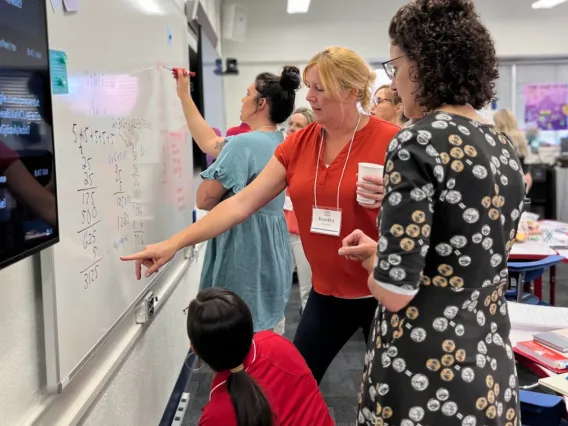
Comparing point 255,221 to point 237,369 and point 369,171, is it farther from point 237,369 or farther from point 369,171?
point 237,369

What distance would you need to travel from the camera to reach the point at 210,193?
1.95 m

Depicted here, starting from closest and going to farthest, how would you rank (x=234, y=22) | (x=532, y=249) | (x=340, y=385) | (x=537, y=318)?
(x=537, y=318) → (x=340, y=385) → (x=532, y=249) → (x=234, y=22)

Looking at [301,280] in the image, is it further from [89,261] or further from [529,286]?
[89,261]

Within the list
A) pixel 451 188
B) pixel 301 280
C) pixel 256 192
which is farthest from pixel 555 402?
pixel 301 280

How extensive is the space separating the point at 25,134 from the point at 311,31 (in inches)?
260

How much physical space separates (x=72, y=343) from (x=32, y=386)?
138mm

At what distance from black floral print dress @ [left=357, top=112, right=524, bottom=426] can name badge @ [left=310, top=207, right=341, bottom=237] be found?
49 centimetres

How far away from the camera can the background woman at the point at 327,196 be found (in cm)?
153

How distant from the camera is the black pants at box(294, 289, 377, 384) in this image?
1610mm

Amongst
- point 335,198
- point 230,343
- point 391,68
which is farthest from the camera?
point 335,198

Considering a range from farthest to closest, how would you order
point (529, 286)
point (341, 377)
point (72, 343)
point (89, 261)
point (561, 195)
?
point (561, 195) < point (529, 286) < point (341, 377) < point (89, 261) < point (72, 343)

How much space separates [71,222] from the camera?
3.97 feet

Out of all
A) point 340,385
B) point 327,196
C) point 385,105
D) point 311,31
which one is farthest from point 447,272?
point 311,31

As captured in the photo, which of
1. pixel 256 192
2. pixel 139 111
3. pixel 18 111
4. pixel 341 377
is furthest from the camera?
pixel 341 377
